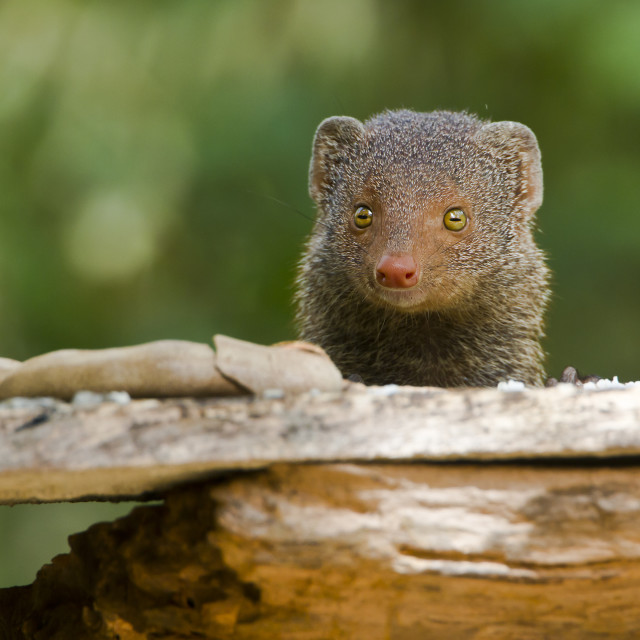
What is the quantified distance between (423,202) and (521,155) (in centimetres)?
51

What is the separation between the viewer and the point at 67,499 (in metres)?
1.53

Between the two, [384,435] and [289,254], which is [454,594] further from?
[289,254]

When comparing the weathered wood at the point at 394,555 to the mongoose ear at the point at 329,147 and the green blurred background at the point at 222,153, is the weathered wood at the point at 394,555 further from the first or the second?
the green blurred background at the point at 222,153

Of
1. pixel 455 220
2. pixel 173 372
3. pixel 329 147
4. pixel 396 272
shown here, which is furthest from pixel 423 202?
pixel 173 372

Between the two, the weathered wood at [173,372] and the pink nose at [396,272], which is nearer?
the weathered wood at [173,372]

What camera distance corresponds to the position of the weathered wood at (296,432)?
118 centimetres

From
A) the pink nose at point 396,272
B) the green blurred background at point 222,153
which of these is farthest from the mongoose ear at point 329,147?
the pink nose at point 396,272

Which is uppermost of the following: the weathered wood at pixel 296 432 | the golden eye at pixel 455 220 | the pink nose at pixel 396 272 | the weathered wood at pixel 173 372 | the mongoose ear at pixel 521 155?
the mongoose ear at pixel 521 155

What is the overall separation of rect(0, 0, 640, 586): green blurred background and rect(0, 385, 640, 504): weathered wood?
198 centimetres

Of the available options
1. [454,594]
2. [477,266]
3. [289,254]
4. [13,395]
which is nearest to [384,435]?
[454,594]

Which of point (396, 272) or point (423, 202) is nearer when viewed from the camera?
point (396, 272)

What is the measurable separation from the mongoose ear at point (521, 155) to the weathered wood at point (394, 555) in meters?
1.47

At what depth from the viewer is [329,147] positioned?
2.69 metres

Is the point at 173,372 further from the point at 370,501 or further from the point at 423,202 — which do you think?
the point at 423,202
